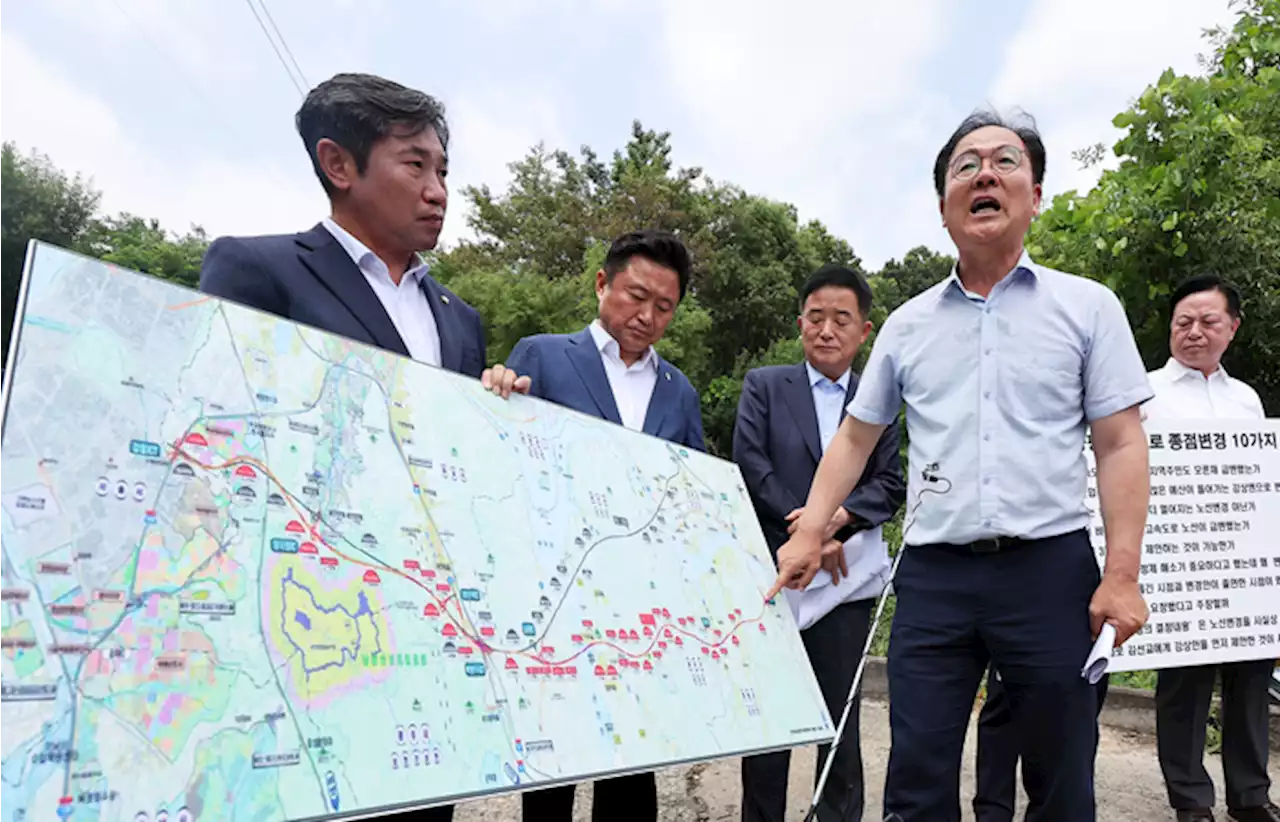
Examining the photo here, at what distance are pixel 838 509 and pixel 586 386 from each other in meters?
0.92

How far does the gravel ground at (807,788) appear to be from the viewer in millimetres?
3586

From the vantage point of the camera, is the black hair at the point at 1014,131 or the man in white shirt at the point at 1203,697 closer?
the black hair at the point at 1014,131

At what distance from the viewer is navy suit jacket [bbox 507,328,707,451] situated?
2.44 meters

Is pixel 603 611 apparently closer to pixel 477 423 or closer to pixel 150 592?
pixel 477 423

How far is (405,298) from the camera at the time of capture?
1940mm

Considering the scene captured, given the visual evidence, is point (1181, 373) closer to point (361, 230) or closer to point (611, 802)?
point (611, 802)

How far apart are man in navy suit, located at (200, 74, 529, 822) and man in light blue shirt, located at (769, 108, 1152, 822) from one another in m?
1.10

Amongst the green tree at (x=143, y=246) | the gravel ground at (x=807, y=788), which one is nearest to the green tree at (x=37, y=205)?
the green tree at (x=143, y=246)

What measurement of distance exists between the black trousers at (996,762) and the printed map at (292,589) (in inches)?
57.7

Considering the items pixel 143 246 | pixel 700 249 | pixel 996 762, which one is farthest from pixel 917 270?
pixel 996 762

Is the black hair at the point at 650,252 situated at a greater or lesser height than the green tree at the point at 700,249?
lesser

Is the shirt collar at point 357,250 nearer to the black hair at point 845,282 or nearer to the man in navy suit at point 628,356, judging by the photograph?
the man in navy suit at point 628,356

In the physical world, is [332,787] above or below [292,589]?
below

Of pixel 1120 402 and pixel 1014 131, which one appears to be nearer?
pixel 1120 402
